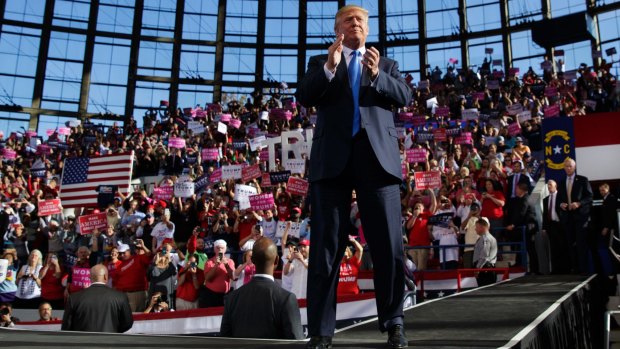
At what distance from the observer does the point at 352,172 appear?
2.74 meters

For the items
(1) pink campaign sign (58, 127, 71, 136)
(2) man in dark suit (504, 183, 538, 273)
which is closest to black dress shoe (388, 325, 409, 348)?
(2) man in dark suit (504, 183, 538, 273)

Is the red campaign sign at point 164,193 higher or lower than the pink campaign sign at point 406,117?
lower

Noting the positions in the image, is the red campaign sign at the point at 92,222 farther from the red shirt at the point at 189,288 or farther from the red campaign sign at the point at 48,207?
the red shirt at the point at 189,288

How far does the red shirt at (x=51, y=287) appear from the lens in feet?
36.4

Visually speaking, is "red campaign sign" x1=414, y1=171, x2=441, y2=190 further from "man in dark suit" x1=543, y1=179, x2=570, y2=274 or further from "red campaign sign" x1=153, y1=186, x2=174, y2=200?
"red campaign sign" x1=153, y1=186, x2=174, y2=200

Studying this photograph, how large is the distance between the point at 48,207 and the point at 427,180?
25.3ft

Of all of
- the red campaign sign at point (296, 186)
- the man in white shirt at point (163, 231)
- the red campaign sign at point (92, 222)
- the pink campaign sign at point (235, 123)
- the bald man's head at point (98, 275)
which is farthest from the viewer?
the pink campaign sign at point (235, 123)

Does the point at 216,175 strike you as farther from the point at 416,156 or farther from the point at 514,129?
the point at 514,129

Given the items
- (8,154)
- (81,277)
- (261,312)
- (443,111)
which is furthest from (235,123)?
(261,312)

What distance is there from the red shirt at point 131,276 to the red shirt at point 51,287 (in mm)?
1562

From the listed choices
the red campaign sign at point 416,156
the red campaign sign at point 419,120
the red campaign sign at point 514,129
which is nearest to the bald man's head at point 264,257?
the red campaign sign at point 416,156

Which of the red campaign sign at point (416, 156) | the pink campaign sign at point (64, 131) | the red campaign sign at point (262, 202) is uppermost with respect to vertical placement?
the pink campaign sign at point (64, 131)

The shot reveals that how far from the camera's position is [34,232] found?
44.0 ft

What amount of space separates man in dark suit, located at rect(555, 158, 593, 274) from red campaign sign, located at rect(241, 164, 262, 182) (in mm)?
6408
